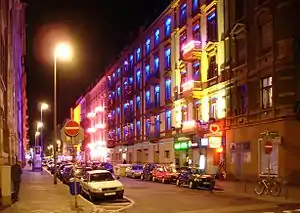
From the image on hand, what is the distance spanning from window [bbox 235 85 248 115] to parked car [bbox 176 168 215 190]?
5929 mm

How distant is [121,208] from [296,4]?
18.5 m

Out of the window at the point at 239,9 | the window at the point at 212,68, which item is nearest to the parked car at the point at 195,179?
the window at the point at 212,68

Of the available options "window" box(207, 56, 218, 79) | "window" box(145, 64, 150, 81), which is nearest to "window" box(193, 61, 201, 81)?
"window" box(207, 56, 218, 79)

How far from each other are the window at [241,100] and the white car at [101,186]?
14.0 metres

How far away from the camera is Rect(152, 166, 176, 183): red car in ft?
129

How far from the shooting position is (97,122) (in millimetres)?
102000

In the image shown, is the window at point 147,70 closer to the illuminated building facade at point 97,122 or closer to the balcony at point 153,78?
the balcony at point 153,78

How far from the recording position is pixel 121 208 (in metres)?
21.4

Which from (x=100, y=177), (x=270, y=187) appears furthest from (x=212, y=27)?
(x=100, y=177)

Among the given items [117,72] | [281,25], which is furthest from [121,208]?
[117,72]

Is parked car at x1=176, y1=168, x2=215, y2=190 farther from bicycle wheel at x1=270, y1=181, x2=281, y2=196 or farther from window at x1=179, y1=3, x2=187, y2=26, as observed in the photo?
window at x1=179, y1=3, x2=187, y2=26

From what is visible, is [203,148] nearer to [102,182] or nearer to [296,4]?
[296,4]

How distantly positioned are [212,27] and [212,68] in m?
3.46

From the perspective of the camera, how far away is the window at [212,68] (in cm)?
4188
